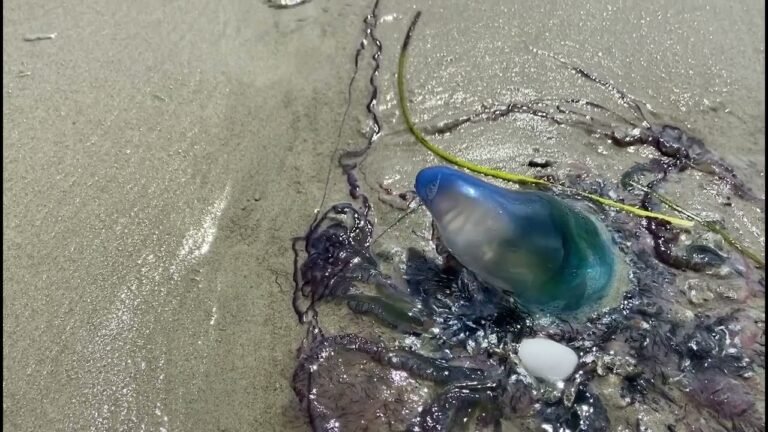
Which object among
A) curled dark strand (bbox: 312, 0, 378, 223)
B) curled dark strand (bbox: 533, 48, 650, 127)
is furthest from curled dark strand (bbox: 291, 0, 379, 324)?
curled dark strand (bbox: 533, 48, 650, 127)

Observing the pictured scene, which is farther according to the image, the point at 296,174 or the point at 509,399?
the point at 296,174

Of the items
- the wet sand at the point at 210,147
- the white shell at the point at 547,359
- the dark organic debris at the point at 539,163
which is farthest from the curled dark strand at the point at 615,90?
the white shell at the point at 547,359

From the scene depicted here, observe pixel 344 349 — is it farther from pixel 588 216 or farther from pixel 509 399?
pixel 588 216

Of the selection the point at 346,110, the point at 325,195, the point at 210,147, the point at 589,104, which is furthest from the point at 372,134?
the point at 589,104

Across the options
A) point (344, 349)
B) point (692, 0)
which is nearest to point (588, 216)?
point (344, 349)

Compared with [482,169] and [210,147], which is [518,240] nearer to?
[482,169]

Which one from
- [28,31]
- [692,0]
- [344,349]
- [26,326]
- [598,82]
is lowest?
[26,326]

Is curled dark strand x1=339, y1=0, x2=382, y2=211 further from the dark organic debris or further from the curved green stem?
the dark organic debris
